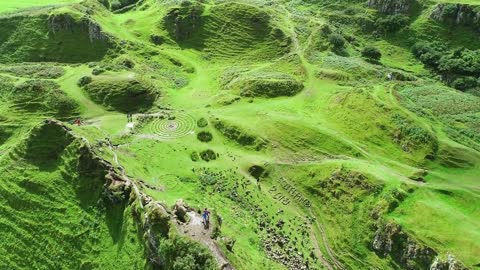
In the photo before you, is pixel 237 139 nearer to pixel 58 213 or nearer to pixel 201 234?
pixel 58 213

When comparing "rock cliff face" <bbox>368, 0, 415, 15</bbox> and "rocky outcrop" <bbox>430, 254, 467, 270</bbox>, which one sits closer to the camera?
"rocky outcrop" <bbox>430, 254, 467, 270</bbox>

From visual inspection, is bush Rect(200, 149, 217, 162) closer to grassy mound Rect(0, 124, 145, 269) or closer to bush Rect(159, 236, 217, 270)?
grassy mound Rect(0, 124, 145, 269)

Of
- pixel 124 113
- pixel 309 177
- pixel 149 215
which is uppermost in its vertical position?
pixel 149 215

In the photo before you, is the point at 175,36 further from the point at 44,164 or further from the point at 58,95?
the point at 44,164

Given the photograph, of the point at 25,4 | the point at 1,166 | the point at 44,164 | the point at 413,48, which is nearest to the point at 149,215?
the point at 44,164

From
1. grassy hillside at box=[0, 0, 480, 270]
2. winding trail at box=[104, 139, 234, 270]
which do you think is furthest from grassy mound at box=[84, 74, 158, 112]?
winding trail at box=[104, 139, 234, 270]

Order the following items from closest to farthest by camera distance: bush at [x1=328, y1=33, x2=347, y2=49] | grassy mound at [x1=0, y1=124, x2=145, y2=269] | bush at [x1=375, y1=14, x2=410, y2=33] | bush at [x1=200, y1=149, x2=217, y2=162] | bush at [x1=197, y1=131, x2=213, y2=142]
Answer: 1. grassy mound at [x1=0, y1=124, x2=145, y2=269]
2. bush at [x1=200, y1=149, x2=217, y2=162]
3. bush at [x1=197, y1=131, x2=213, y2=142]
4. bush at [x1=328, y1=33, x2=347, y2=49]
5. bush at [x1=375, y1=14, x2=410, y2=33]
